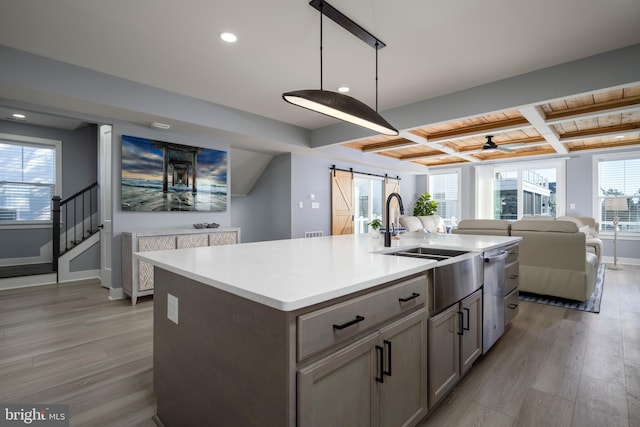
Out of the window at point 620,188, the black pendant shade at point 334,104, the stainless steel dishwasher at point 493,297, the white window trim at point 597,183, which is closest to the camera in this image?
the black pendant shade at point 334,104

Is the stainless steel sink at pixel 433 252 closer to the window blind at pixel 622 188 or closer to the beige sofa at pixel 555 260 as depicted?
the beige sofa at pixel 555 260

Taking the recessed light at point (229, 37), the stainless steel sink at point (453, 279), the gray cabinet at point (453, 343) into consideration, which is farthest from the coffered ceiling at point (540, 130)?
the recessed light at point (229, 37)

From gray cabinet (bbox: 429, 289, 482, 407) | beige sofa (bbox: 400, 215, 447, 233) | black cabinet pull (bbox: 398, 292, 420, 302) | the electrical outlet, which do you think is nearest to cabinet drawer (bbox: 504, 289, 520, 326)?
gray cabinet (bbox: 429, 289, 482, 407)

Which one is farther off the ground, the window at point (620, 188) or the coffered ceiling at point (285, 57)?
the coffered ceiling at point (285, 57)

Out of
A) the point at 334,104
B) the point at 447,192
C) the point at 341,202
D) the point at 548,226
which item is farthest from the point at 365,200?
the point at 334,104

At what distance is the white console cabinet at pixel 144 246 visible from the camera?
12.4 feet

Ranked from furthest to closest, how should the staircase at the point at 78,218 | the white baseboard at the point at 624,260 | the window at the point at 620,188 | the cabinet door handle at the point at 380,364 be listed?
the window at the point at 620,188 < the white baseboard at the point at 624,260 < the staircase at the point at 78,218 < the cabinet door handle at the point at 380,364

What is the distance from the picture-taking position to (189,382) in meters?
1.40

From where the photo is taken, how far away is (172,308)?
1.56 meters

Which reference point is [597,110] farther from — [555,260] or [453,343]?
[453,343]

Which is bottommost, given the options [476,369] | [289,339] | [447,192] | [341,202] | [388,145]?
[476,369]

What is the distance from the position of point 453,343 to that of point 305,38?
2614 mm

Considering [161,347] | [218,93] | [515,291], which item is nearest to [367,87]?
[218,93]

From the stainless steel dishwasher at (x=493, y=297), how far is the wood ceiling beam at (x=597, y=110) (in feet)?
9.29
